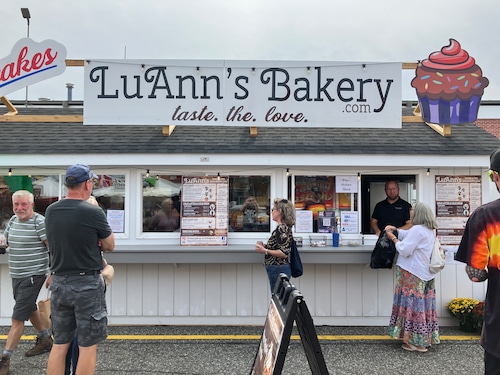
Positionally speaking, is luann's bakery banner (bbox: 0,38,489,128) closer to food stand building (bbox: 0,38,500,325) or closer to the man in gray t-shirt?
food stand building (bbox: 0,38,500,325)

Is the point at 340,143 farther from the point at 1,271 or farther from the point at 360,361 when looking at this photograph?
the point at 1,271

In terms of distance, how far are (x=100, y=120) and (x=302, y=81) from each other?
2.69 meters

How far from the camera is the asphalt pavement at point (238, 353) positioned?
3818 millimetres

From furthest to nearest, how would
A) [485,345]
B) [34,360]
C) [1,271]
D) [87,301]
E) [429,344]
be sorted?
[1,271], [429,344], [34,360], [87,301], [485,345]

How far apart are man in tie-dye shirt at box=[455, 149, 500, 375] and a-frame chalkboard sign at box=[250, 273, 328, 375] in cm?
90

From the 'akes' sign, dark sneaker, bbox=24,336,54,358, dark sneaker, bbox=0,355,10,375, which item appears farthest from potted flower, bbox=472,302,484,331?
the 'akes' sign

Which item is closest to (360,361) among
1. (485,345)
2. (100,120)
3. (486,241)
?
(485,345)

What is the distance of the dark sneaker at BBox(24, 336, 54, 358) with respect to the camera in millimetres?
4039

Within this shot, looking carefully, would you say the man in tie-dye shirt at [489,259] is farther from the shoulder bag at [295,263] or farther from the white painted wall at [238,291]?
the white painted wall at [238,291]

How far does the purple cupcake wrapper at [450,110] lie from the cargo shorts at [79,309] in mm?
4473

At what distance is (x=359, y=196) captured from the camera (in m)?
5.25

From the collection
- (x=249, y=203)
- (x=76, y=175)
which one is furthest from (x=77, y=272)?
(x=249, y=203)

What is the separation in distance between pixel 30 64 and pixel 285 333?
16.0ft

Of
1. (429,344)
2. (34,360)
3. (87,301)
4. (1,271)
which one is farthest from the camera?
(1,271)
